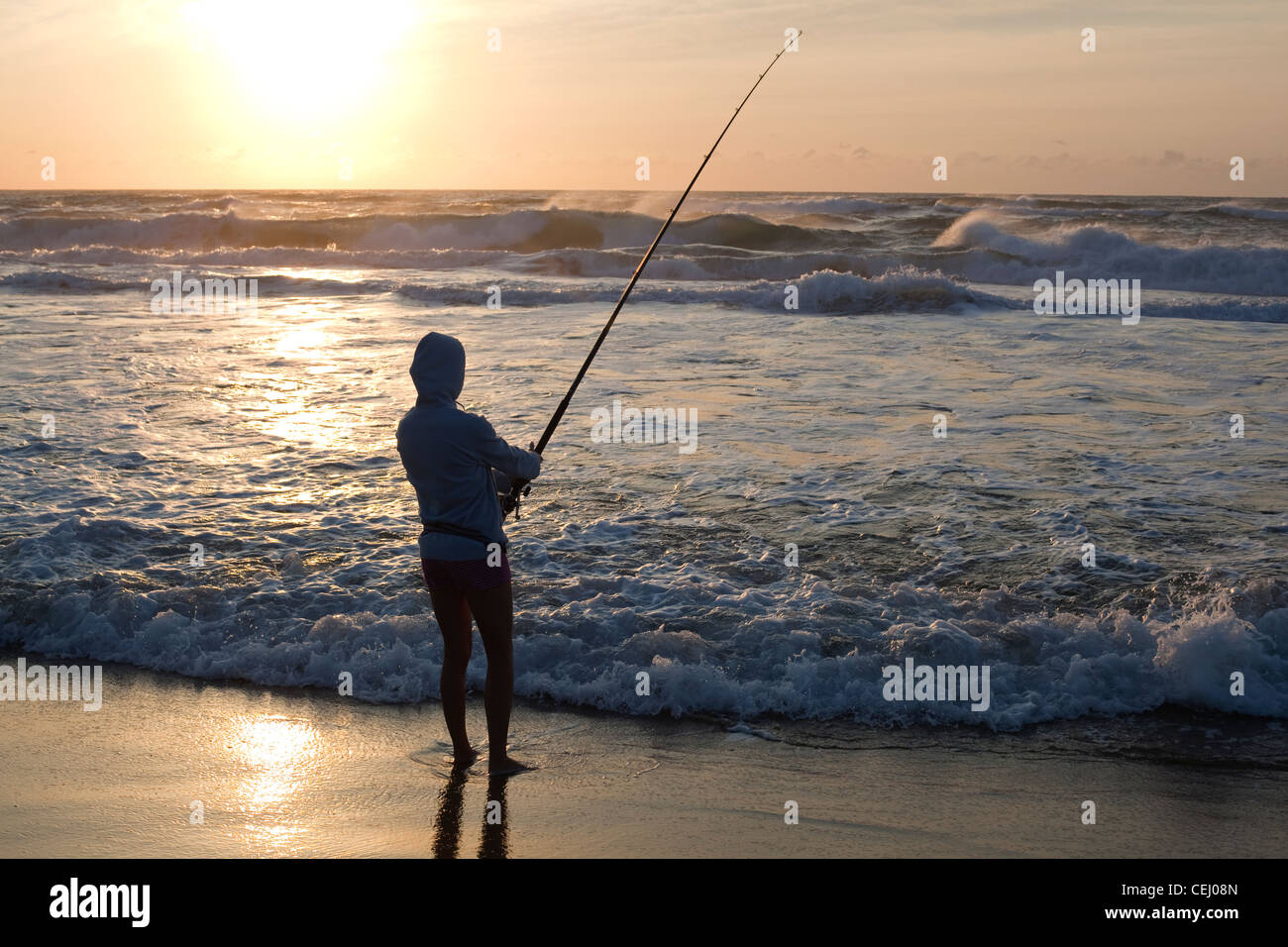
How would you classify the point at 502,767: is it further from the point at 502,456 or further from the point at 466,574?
the point at 502,456

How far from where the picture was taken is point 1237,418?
30.3 feet

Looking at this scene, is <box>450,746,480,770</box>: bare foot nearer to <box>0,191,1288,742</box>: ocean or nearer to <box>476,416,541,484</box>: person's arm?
<box>0,191,1288,742</box>: ocean

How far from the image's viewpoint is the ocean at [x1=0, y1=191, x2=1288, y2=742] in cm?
488

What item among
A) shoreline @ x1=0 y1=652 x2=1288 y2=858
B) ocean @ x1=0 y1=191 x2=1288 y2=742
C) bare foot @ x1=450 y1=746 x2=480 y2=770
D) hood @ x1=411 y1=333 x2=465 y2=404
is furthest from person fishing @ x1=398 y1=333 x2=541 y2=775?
ocean @ x1=0 y1=191 x2=1288 y2=742

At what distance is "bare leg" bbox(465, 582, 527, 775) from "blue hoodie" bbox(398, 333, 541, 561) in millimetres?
181

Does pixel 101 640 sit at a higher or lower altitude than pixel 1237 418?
lower

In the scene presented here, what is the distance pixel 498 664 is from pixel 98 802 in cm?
144

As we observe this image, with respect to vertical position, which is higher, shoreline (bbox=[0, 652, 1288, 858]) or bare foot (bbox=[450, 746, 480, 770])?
bare foot (bbox=[450, 746, 480, 770])

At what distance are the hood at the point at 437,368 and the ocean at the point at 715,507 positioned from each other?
176 cm

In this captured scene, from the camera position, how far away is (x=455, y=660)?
3.86 meters

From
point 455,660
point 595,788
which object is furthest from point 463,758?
point 595,788

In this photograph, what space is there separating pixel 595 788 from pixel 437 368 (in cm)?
159
